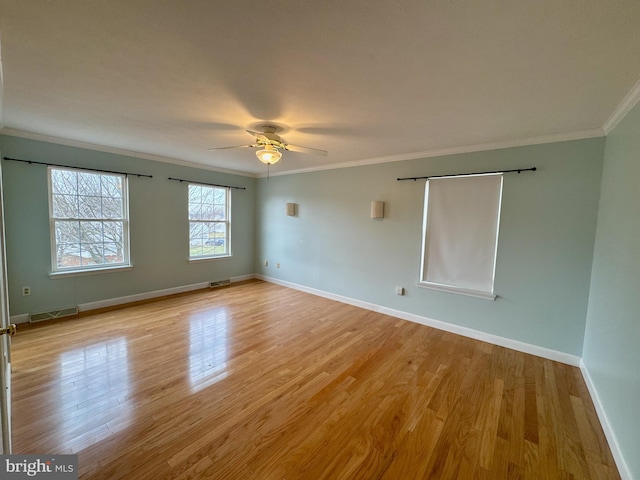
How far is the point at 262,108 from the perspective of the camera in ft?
7.37

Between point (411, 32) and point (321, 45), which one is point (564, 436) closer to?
point (411, 32)

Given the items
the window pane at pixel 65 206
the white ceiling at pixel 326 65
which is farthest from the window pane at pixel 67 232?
the white ceiling at pixel 326 65

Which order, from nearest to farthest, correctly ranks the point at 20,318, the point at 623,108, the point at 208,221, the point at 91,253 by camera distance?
1. the point at 623,108
2. the point at 20,318
3. the point at 91,253
4. the point at 208,221

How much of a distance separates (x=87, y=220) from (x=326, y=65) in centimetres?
406

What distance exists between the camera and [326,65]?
161 cm

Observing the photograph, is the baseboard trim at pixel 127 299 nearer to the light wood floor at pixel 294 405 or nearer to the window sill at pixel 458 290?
the light wood floor at pixel 294 405

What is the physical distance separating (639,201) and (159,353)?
13.5 feet

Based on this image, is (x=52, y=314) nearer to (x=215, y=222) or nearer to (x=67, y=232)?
(x=67, y=232)

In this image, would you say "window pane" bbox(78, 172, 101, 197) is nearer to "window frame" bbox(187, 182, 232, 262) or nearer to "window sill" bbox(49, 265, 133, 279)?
"window sill" bbox(49, 265, 133, 279)

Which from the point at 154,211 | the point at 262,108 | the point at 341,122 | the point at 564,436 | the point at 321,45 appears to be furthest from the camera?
the point at 154,211

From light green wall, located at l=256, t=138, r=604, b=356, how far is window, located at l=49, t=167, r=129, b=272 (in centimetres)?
279

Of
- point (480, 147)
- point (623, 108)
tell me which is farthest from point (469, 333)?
point (623, 108)

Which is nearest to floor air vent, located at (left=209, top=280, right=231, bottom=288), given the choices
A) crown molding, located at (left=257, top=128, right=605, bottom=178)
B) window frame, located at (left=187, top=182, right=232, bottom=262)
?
window frame, located at (left=187, top=182, right=232, bottom=262)

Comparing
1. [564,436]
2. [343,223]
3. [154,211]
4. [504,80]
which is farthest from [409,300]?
[154,211]
